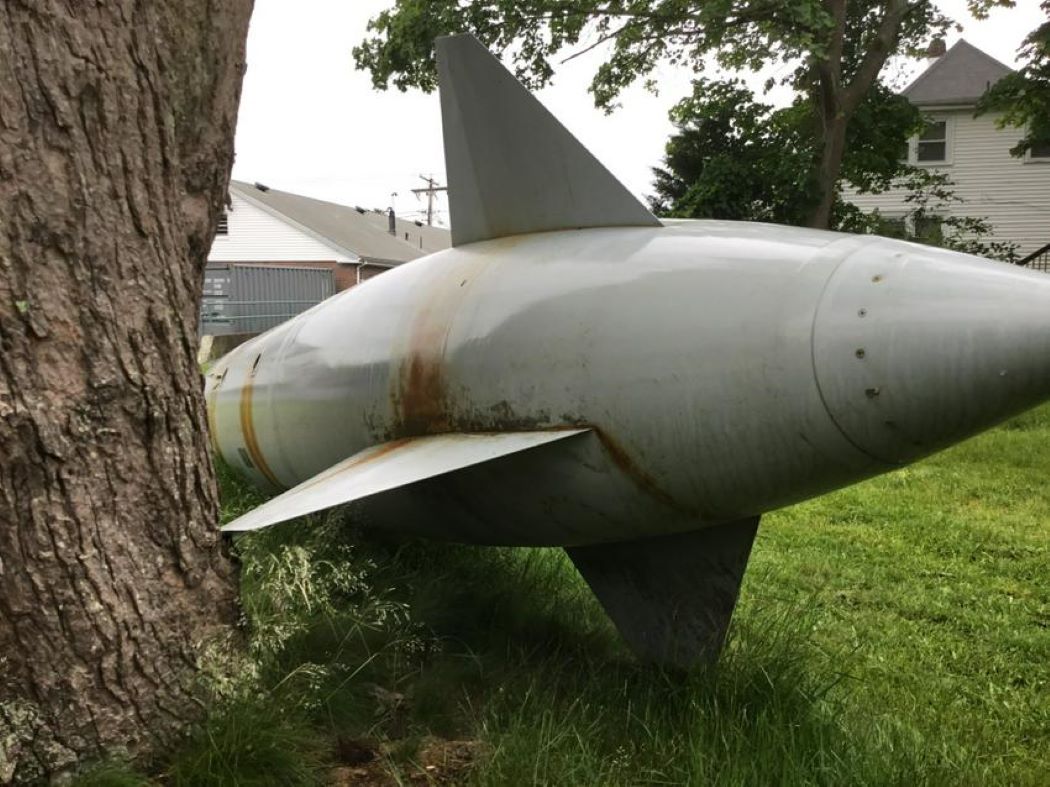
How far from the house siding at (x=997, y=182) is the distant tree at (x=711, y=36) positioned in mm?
10008

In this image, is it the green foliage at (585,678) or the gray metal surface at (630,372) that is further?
the green foliage at (585,678)

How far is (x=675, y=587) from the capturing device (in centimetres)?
293

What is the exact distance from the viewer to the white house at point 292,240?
31.1m

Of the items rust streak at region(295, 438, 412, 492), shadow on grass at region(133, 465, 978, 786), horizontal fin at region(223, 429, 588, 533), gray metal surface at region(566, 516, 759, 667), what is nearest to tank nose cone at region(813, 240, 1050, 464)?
horizontal fin at region(223, 429, 588, 533)

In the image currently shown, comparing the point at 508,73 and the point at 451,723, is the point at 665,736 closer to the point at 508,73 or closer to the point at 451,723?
the point at 451,723

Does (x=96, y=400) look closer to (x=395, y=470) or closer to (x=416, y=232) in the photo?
(x=395, y=470)

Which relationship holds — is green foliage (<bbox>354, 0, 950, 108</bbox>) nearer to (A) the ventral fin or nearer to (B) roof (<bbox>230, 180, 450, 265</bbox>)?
(A) the ventral fin

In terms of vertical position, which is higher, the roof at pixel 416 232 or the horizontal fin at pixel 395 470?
the roof at pixel 416 232

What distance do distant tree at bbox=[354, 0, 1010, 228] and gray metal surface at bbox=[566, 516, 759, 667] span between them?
919 cm

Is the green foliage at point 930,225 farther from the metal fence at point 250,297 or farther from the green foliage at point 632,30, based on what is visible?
the metal fence at point 250,297

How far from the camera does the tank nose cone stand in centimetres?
192

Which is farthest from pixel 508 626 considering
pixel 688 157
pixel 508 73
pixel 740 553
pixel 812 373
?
pixel 688 157

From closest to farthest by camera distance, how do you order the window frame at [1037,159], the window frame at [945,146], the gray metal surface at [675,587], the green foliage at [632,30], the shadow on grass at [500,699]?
the shadow on grass at [500,699] < the gray metal surface at [675,587] < the green foliage at [632,30] < the window frame at [1037,159] < the window frame at [945,146]

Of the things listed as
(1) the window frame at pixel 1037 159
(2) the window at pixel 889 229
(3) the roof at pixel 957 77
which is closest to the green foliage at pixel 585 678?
(2) the window at pixel 889 229
